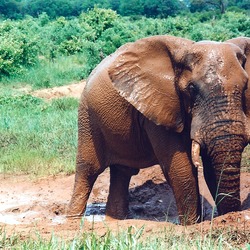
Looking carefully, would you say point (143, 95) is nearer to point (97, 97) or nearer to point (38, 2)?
point (97, 97)

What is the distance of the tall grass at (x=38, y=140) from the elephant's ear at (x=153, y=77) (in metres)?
2.72

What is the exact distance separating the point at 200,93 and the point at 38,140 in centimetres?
463

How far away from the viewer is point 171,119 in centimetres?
499

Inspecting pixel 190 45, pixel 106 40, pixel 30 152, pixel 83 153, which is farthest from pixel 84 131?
pixel 106 40

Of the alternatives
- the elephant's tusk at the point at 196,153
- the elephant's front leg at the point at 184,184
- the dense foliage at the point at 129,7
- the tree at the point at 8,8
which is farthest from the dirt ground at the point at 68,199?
the tree at the point at 8,8

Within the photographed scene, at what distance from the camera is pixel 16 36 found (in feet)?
64.4

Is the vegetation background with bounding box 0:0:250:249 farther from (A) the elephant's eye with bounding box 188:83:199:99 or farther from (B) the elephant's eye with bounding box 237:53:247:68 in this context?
(B) the elephant's eye with bounding box 237:53:247:68

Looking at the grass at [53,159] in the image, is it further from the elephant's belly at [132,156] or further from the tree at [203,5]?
the tree at [203,5]

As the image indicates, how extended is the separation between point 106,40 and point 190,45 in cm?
1468

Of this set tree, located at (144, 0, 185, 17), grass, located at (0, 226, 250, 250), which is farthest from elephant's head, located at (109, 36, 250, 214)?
tree, located at (144, 0, 185, 17)

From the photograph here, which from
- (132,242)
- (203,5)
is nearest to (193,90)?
(132,242)

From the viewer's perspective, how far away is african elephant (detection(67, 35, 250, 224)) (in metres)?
4.52

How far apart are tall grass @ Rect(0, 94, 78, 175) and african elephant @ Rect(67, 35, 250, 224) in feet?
5.87

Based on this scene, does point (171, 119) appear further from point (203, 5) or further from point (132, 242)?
point (203, 5)
